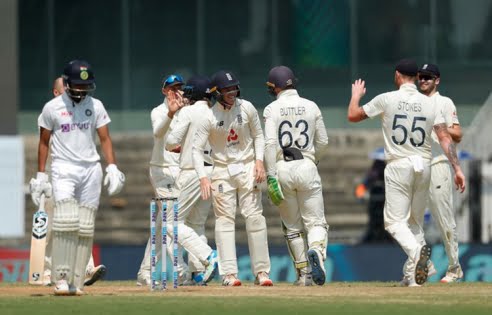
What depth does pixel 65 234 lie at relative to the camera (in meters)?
13.6

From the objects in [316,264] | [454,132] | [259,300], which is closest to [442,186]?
[454,132]

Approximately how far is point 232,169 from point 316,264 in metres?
1.20

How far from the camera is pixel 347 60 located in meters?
29.3

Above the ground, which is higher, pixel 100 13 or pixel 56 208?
pixel 100 13

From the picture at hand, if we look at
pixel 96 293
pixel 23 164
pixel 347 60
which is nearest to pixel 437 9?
pixel 347 60

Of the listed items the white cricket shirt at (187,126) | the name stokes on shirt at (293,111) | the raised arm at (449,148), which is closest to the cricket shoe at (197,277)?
the white cricket shirt at (187,126)

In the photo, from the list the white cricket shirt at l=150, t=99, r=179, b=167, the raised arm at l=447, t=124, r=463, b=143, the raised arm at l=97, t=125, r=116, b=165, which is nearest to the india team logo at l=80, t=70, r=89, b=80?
the raised arm at l=97, t=125, r=116, b=165

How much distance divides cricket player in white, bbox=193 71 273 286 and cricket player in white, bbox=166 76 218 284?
0.17m

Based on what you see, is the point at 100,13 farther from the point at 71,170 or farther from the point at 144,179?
the point at 71,170

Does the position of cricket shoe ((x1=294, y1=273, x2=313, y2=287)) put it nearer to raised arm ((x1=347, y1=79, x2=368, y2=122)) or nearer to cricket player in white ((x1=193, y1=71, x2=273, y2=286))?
cricket player in white ((x1=193, y1=71, x2=273, y2=286))

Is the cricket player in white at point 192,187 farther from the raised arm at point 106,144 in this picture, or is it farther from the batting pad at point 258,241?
the raised arm at point 106,144

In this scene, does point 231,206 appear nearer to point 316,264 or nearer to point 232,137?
point 232,137

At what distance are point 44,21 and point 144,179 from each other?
3916mm

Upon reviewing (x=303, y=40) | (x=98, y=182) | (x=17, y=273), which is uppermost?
(x=303, y=40)
